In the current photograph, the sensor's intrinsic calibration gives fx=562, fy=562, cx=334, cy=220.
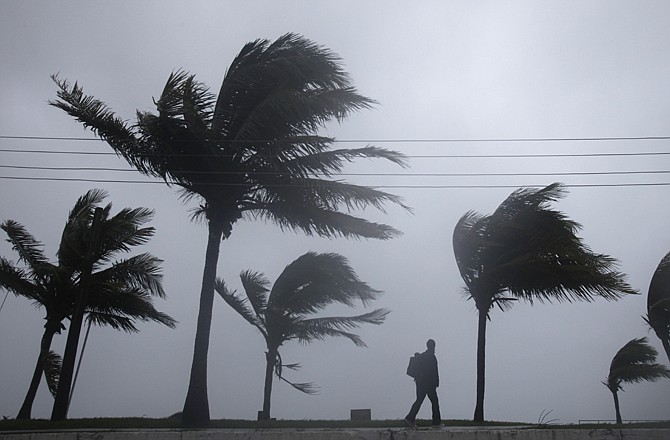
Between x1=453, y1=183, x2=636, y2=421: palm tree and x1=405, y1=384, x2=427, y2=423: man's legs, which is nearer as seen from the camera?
x1=405, y1=384, x2=427, y2=423: man's legs

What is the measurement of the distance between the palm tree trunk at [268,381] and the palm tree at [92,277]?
3.39 meters

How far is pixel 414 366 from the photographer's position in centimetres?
949

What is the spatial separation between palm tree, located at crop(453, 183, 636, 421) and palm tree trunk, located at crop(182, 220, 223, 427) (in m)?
5.47

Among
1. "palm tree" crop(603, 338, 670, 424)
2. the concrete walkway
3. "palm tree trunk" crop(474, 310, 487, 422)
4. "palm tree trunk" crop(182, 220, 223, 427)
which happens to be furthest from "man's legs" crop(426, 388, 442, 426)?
"palm tree" crop(603, 338, 670, 424)

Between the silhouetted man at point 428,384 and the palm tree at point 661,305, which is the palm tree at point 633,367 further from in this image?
the silhouetted man at point 428,384

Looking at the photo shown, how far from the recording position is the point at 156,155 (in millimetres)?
11953

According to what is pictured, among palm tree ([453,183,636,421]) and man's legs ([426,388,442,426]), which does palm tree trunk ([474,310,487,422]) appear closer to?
palm tree ([453,183,636,421])

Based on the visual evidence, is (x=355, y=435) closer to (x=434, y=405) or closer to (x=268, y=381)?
(x=434, y=405)

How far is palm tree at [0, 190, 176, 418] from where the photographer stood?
1494 cm

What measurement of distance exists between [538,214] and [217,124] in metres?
7.27

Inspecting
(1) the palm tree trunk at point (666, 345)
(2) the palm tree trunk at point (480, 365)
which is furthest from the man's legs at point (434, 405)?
(1) the palm tree trunk at point (666, 345)

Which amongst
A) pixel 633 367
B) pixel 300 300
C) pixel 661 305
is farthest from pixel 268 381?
pixel 633 367

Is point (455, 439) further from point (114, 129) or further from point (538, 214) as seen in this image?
point (114, 129)

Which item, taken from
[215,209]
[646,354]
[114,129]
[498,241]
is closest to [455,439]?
[498,241]
